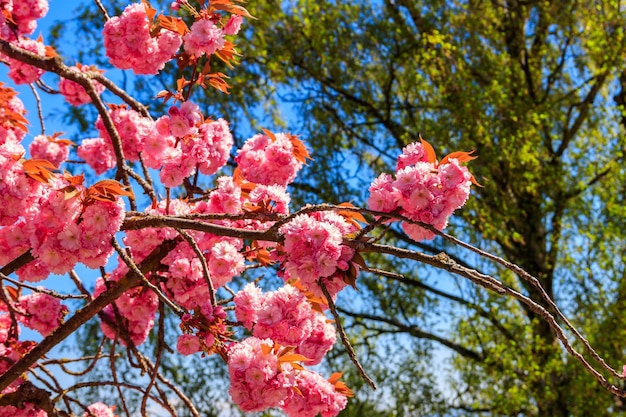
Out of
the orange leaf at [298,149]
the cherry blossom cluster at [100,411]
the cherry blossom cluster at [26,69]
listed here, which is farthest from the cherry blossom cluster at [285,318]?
the cherry blossom cluster at [26,69]

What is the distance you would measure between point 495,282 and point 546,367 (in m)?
4.71

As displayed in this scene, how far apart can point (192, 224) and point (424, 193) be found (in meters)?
0.66

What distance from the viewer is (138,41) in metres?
2.90

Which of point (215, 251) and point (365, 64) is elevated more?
point (365, 64)

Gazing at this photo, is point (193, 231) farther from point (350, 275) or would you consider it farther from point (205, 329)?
point (350, 275)

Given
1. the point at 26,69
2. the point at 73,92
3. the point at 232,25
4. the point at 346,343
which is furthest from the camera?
the point at 73,92

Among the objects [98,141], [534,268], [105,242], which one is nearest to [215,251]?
[105,242]

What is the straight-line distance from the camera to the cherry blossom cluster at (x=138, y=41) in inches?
113

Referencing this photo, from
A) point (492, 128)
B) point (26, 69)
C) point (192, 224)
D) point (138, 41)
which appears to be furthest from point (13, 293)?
point (492, 128)

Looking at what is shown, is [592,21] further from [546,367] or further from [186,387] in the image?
[186,387]

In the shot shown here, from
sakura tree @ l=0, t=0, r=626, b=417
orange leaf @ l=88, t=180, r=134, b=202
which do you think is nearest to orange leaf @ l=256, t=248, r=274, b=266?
sakura tree @ l=0, t=0, r=626, b=417

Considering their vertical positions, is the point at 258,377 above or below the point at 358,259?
below

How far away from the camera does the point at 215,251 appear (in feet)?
8.38

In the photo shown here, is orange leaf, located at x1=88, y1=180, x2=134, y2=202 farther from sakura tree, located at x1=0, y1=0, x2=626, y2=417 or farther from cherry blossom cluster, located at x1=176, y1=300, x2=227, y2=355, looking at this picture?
cherry blossom cluster, located at x1=176, y1=300, x2=227, y2=355
